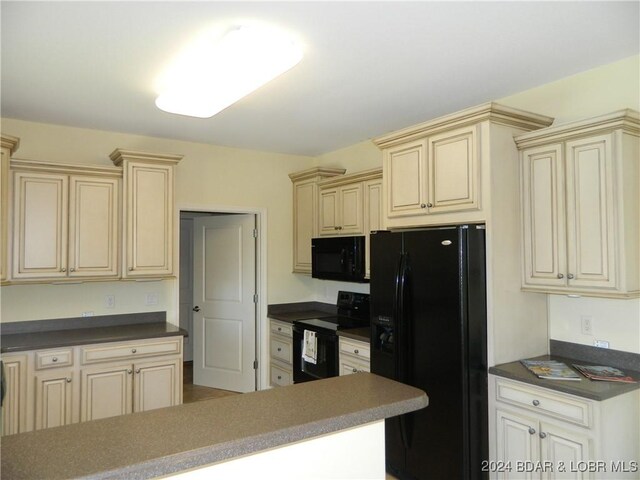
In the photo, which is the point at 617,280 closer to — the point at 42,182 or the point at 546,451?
the point at 546,451

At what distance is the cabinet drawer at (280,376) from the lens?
4.19m

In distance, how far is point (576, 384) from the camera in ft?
7.04

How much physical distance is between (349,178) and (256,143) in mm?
1017

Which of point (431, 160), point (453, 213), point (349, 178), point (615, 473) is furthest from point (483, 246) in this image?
point (349, 178)

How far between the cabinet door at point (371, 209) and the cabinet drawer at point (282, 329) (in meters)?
1.01

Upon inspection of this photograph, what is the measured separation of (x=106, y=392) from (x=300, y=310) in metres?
2.06

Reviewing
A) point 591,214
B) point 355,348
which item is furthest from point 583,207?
point 355,348

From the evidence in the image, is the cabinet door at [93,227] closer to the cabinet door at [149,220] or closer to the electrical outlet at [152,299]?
the cabinet door at [149,220]

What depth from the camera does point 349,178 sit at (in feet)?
12.8

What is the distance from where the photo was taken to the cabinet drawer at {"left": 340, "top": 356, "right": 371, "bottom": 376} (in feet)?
10.7

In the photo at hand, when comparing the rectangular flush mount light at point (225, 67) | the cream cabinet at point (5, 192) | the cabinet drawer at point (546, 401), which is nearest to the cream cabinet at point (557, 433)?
the cabinet drawer at point (546, 401)

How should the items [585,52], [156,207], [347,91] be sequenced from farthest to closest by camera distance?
1. [156,207]
2. [347,91]
3. [585,52]

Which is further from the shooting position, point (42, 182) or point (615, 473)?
point (42, 182)

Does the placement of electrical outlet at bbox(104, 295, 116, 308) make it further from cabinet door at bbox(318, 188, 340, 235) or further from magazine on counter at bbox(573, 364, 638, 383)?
magazine on counter at bbox(573, 364, 638, 383)
